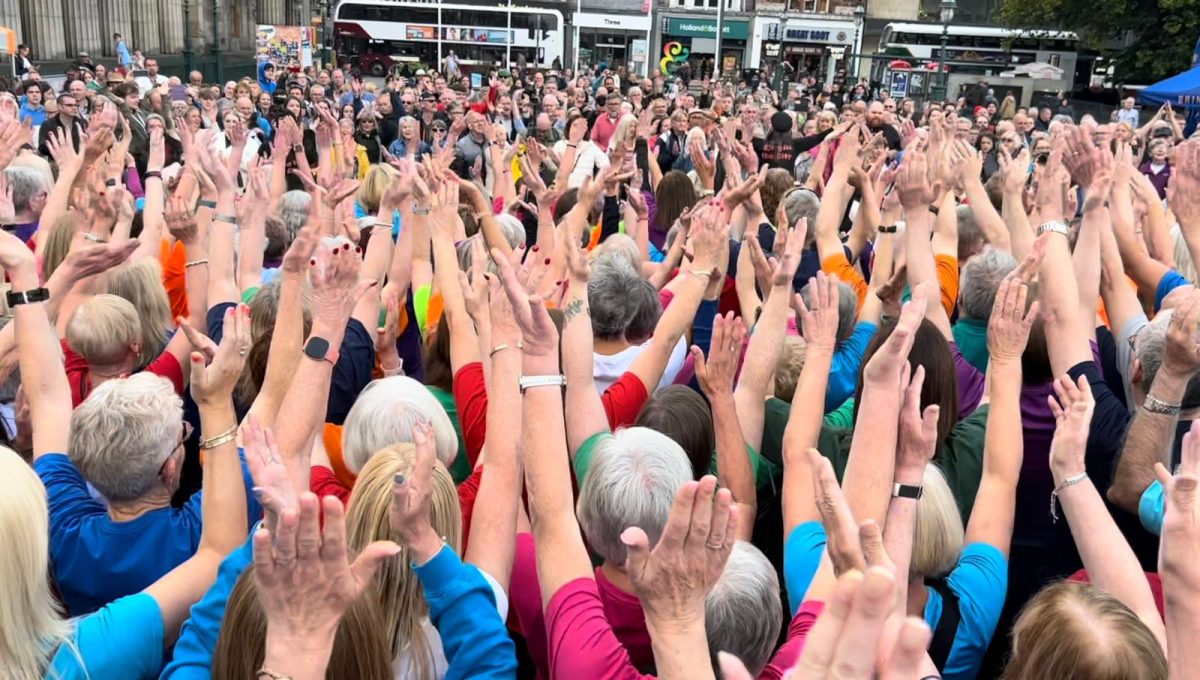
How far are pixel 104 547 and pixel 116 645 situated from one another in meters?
0.45

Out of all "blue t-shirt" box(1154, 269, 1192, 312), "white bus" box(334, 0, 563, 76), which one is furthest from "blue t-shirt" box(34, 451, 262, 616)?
"white bus" box(334, 0, 563, 76)

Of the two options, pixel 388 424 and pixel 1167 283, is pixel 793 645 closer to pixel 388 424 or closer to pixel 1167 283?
pixel 388 424

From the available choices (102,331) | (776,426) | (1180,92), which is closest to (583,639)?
(776,426)

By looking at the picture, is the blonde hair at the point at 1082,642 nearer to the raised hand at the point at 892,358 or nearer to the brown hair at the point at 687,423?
the raised hand at the point at 892,358

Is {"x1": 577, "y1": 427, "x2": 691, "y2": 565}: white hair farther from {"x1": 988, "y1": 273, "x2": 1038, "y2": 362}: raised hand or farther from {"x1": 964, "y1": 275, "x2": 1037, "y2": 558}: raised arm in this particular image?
{"x1": 988, "y1": 273, "x2": 1038, "y2": 362}: raised hand

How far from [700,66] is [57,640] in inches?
1984

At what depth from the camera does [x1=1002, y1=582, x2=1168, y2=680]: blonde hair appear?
177 cm

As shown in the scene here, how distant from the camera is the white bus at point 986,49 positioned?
4300 cm

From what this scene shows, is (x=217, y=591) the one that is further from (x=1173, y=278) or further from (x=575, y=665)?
(x=1173, y=278)

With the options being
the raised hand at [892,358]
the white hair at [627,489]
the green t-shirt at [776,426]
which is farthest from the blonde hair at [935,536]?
the green t-shirt at [776,426]

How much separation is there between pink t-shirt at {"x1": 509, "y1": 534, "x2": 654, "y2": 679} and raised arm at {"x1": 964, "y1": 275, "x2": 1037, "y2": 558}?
0.97m

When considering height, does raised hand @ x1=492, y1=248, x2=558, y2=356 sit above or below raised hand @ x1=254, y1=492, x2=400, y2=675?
above

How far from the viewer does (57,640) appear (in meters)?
1.92

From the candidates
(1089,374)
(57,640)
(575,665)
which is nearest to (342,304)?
(57,640)
